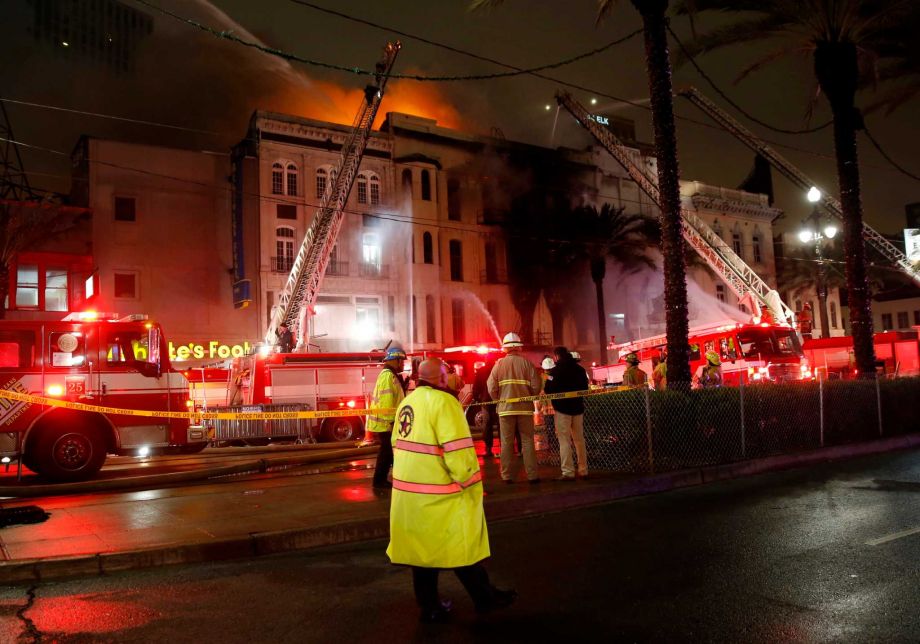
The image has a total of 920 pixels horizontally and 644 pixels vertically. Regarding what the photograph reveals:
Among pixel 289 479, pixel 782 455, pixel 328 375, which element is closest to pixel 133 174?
pixel 328 375

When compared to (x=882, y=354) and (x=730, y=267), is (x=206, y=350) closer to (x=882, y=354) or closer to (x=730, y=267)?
(x=730, y=267)

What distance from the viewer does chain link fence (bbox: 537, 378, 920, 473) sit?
9867 mm

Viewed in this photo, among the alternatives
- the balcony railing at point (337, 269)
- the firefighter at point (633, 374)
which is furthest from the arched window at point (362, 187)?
the firefighter at point (633, 374)

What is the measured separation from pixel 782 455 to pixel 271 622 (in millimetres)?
9274

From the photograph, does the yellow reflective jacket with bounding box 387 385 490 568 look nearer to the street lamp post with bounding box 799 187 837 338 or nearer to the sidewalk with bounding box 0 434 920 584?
the sidewalk with bounding box 0 434 920 584

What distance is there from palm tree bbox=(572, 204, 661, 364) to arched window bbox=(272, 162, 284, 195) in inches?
570

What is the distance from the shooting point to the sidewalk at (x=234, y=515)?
19.7 feet

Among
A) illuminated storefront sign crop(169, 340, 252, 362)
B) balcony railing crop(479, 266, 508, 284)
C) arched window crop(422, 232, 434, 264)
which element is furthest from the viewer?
balcony railing crop(479, 266, 508, 284)

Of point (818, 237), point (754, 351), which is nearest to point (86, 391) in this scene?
point (754, 351)

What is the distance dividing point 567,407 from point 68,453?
7.09 metres

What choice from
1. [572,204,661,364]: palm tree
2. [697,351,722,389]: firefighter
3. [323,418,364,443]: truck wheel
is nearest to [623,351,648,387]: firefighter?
[697,351,722,389]: firefighter

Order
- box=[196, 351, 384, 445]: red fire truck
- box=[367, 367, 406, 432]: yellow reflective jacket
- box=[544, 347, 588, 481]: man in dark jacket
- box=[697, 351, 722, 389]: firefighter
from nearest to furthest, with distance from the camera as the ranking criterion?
1. box=[367, 367, 406, 432]: yellow reflective jacket
2. box=[544, 347, 588, 481]: man in dark jacket
3. box=[697, 351, 722, 389]: firefighter
4. box=[196, 351, 384, 445]: red fire truck

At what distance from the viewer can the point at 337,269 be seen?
3127 centimetres

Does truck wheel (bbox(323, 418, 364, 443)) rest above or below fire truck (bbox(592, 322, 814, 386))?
below
